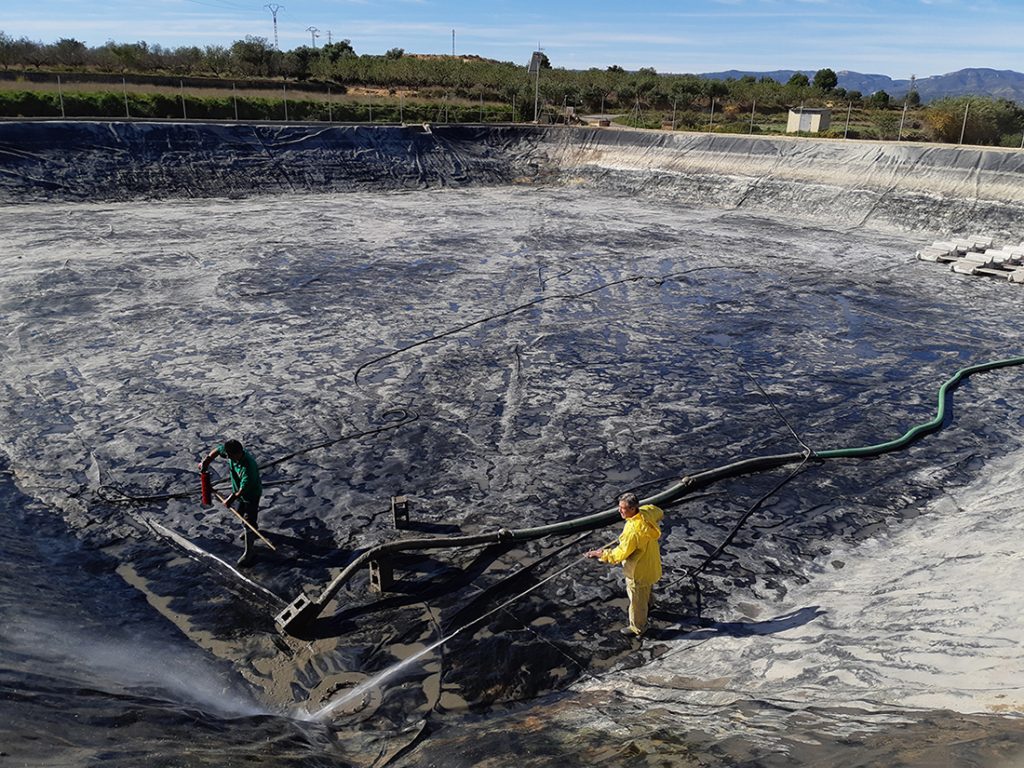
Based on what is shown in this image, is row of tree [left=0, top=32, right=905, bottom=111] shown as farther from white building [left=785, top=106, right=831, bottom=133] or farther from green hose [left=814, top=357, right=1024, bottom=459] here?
green hose [left=814, top=357, right=1024, bottom=459]

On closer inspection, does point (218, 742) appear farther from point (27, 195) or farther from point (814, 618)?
point (27, 195)

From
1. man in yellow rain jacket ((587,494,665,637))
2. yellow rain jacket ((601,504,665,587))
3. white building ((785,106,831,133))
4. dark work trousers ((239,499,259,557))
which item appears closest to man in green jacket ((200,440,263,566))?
dark work trousers ((239,499,259,557))

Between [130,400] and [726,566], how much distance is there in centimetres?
761

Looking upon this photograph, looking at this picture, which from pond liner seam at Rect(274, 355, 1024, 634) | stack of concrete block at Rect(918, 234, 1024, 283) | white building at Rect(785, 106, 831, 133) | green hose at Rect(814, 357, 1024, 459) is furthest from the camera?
white building at Rect(785, 106, 831, 133)

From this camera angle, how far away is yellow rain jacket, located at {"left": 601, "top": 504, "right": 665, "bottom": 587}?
5.48 meters

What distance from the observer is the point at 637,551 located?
5492mm

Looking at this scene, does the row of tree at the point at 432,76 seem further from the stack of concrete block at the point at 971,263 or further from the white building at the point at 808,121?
the stack of concrete block at the point at 971,263

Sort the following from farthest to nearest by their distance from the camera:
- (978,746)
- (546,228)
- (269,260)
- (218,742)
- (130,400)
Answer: (546,228)
(269,260)
(130,400)
(218,742)
(978,746)

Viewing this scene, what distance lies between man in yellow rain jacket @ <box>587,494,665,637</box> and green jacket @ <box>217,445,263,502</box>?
3.08 meters

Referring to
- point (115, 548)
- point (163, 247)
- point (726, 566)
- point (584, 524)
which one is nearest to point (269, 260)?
point (163, 247)

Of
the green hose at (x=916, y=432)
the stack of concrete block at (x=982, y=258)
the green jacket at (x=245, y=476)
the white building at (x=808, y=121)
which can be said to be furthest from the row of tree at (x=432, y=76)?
the green jacket at (x=245, y=476)

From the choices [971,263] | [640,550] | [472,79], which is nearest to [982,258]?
[971,263]

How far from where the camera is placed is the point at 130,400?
9711 mm

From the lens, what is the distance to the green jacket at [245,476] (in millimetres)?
6594
